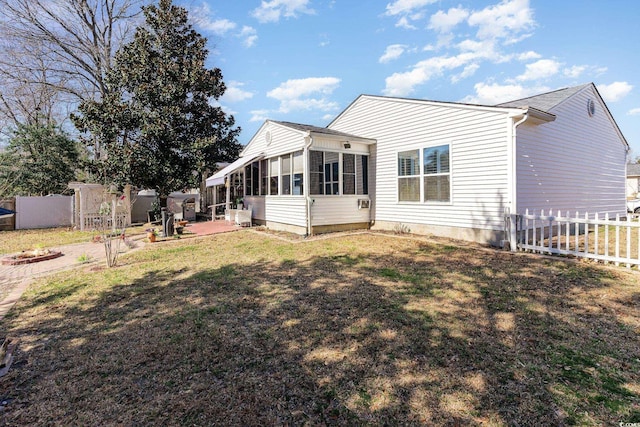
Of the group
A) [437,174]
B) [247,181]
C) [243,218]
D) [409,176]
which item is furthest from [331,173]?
[247,181]

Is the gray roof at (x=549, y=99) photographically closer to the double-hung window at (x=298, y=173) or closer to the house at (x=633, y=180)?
the double-hung window at (x=298, y=173)

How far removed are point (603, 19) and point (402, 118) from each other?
21.8 ft

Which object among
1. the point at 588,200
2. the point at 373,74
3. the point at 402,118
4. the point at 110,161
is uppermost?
the point at 373,74

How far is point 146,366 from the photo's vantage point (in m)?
2.96

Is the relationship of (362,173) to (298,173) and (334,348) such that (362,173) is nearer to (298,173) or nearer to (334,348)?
(298,173)

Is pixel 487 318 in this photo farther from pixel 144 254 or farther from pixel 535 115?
pixel 144 254

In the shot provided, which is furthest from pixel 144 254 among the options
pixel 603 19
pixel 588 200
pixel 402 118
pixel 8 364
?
pixel 603 19

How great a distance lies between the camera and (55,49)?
1873cm

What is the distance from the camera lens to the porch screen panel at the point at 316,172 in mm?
10117

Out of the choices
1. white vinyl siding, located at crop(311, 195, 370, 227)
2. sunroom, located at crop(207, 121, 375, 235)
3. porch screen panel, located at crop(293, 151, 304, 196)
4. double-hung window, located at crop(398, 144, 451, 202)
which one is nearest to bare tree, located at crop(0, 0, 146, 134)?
sunroom, located at crop(207, 121, 375, 235)

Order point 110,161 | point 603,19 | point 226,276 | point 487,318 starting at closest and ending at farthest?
point 487,318, point 226,276, point 603,19, point 110,161

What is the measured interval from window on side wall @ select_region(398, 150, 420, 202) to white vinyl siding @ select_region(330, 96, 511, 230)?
17cm

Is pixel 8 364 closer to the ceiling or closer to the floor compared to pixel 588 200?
closer to the floor

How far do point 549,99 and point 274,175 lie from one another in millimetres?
9855
